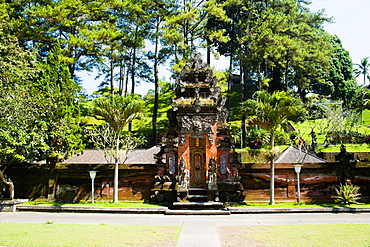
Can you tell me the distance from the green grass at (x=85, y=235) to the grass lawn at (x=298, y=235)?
6.23 feet

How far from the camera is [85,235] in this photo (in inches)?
378

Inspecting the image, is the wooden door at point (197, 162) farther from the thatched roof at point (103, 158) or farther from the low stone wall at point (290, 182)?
the thatched roof at point (103, 158)

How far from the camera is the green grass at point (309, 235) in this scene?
8469 mm

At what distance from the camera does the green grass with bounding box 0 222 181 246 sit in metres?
8.54

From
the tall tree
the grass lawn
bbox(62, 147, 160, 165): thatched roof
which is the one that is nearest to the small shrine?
bbox(62, 147, 160, 165): thatched roof

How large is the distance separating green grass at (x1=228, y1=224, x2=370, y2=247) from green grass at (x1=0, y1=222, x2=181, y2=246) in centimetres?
250

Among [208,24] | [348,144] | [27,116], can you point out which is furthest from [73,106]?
[348,144]

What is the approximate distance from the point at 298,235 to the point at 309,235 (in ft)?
1.04

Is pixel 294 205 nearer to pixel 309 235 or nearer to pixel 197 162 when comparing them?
pixel 197 162

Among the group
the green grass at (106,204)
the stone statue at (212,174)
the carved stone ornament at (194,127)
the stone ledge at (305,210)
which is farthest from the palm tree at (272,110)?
the green grass at (106,204)

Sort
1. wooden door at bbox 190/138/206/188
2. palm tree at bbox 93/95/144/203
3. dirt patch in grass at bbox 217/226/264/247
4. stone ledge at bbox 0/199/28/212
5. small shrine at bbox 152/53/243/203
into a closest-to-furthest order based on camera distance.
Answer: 1. dirt patch in grass at bbox 217/226/264/247
2. stone ledge at bbox 0/199/28/212
3. small shrine at bbox 152/53/243/203
4. palm tree at bbox 93/95/144/203
5. wooden door at bbox 190/138/206/188

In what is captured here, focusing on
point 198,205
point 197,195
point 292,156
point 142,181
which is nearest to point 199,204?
point 198,205

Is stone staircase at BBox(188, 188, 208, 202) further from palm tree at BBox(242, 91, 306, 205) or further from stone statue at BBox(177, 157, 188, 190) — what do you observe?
palm tree at BBox(242, 91, 306, 205)

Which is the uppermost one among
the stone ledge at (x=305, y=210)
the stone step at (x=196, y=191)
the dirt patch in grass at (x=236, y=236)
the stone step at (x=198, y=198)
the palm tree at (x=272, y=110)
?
the palm tree at (x=272, y=110)
